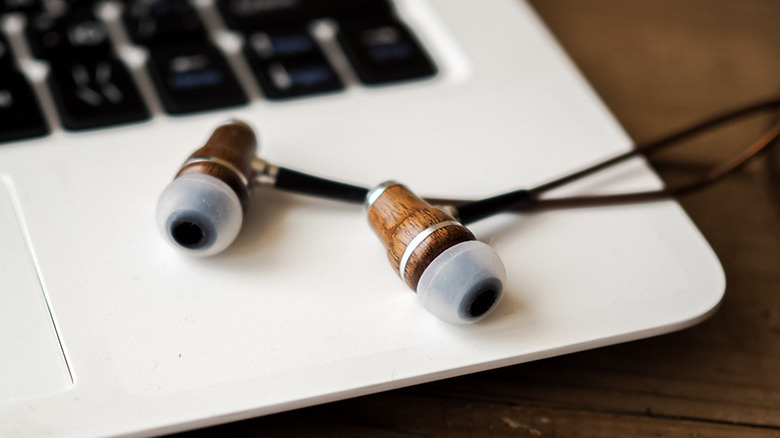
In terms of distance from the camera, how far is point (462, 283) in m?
0.36

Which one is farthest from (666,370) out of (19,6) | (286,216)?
(19,6)

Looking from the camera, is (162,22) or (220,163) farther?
(162,22)

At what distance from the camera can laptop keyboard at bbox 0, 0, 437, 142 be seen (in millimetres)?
464

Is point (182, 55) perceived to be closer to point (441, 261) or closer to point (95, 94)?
point (95, 94)

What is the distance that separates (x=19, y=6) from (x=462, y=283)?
13.0 inches

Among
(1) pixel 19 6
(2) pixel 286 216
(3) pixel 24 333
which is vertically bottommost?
(3) pixel 24 333

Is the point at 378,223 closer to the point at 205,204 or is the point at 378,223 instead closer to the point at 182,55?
the point at 205,204

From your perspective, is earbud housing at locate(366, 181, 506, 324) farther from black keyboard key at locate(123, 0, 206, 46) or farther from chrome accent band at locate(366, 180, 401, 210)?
black keyboard key at locate(123, 0, 206, 46)

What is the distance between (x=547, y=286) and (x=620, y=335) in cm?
4

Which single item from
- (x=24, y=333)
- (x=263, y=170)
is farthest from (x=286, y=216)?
(x=24, y=333)

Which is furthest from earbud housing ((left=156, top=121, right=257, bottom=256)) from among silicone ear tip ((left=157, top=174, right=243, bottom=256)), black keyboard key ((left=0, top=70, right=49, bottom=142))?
black keyboard key ((left=0, top=70, right=49, bottom=142))

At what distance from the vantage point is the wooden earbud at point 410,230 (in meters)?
0.37

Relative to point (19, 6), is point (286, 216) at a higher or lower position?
lower

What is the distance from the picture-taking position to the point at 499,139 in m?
0.49
